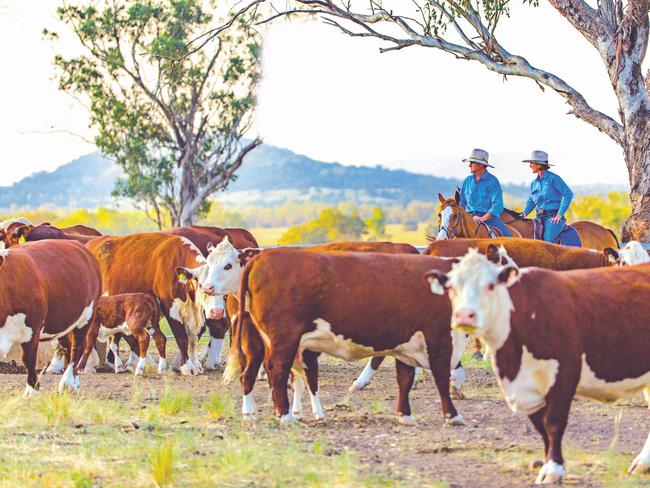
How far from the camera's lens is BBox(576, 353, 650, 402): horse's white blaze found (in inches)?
333

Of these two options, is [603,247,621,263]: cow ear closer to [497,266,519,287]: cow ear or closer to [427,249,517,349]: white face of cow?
[427,249,517,349]: white face of cow

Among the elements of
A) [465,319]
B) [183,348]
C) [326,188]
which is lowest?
[183,348]

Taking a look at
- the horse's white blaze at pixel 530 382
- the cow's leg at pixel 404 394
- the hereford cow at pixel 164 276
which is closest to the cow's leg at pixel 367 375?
the cow's leg at pixel 404 394

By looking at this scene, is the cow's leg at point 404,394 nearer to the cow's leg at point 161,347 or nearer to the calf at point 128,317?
the calf at point 128,317

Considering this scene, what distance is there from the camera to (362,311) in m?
Answer: 10.5

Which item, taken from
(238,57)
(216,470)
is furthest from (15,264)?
(238,57)

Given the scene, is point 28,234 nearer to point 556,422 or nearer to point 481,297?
point 481,297

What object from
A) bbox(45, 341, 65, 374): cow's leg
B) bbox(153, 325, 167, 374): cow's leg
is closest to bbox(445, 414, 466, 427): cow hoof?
bbox(153, 325, 167, 374): cow's leg

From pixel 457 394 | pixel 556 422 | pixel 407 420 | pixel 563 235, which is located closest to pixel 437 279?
pixel 556 422

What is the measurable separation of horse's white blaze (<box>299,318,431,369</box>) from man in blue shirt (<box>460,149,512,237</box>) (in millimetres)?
6832

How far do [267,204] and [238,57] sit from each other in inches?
5894

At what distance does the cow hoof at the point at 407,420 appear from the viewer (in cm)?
1073

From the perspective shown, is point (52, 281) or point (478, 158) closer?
point (52, 281)

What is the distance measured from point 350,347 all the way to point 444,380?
0.87 metres
